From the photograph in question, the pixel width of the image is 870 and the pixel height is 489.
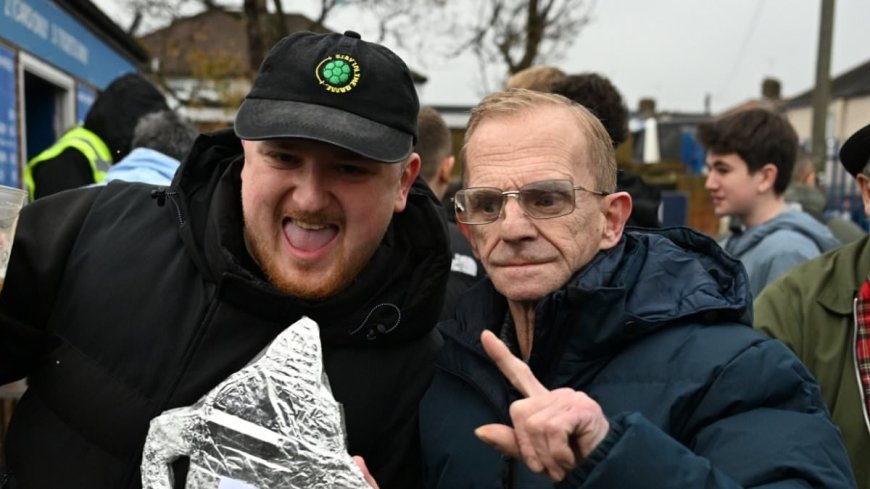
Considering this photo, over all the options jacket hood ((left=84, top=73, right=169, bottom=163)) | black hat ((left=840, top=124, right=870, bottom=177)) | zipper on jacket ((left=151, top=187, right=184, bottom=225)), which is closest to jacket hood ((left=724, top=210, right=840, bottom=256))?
black hat ((left=840, top=124, right=870, bottom=177))

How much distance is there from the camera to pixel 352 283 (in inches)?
83.7

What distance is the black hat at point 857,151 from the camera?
2393mm

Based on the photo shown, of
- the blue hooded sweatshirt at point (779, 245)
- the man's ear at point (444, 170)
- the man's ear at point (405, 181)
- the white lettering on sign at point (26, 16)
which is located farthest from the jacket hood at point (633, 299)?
the white lettering on sign at point (26, 16)

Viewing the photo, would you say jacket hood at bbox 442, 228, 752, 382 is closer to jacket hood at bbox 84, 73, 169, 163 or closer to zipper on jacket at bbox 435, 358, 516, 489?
zipper on jacket at bbox 435, 358, 516, 489

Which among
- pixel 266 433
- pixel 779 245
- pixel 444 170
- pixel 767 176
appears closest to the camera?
pixel 266 433

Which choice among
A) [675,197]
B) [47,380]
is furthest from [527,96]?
[675,197]

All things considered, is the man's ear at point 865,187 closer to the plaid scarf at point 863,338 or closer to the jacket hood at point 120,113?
the plaid scarf at point 863,338

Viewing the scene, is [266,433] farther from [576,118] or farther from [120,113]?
[120,113]

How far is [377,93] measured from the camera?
81.7 inches

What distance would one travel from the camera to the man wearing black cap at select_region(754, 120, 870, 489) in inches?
91.9

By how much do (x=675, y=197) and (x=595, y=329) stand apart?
9.40 m

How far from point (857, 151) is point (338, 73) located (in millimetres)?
1440

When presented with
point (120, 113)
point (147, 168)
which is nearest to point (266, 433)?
point (147, 168)

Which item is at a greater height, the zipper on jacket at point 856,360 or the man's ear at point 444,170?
the man's ear at point 444,170
